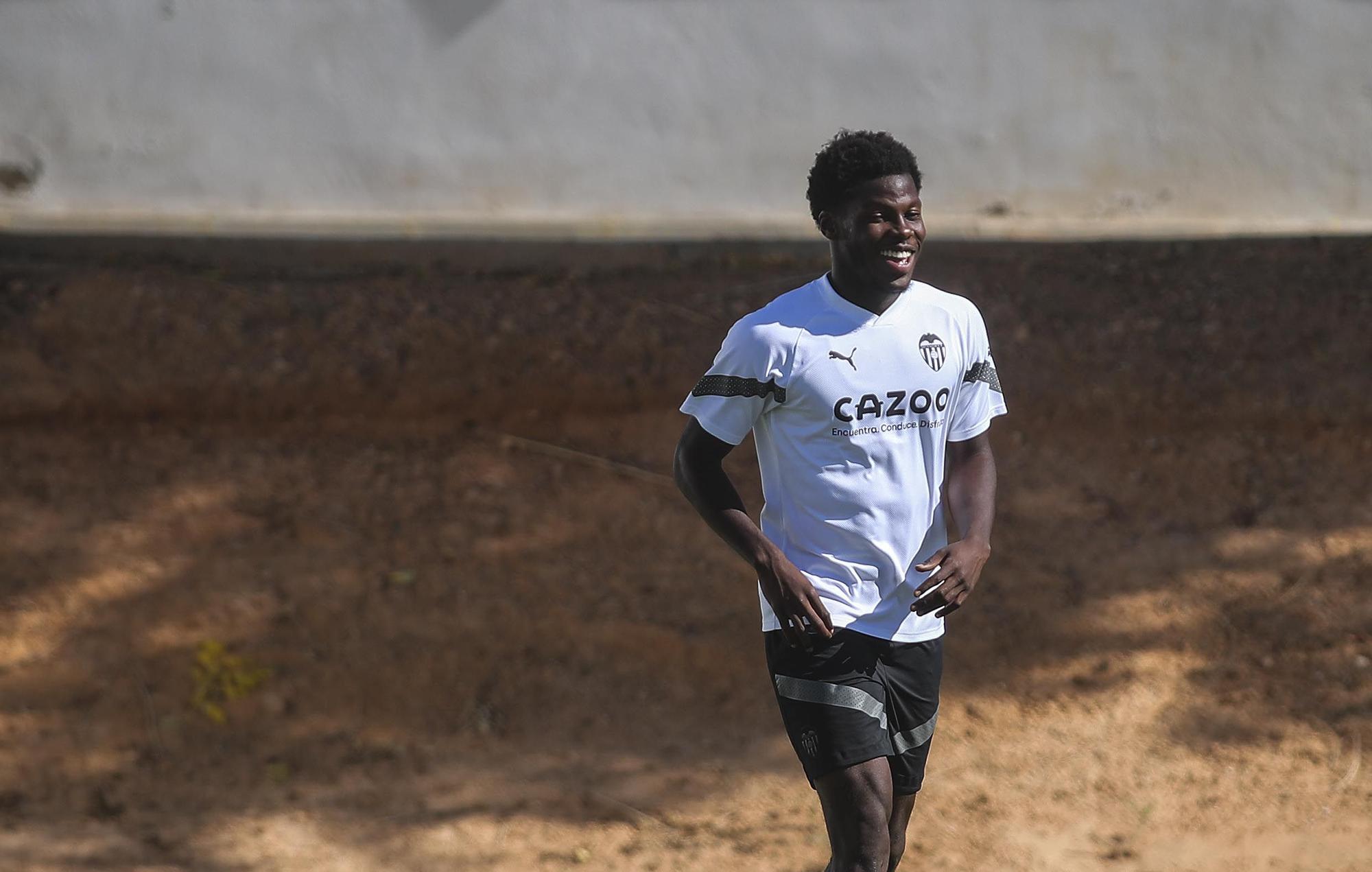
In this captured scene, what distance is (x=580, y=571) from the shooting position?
5789 millimetres

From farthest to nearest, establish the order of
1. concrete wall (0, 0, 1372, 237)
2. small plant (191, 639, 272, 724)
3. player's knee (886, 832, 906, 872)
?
concrete wall (0, 0, 1372, 237)
small plant (191, 639, 272, 724)
player's knee (886, 832, 906, 872)

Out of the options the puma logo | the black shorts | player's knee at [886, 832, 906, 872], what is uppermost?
the puma logo

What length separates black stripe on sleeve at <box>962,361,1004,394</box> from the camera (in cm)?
316

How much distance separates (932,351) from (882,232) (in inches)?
11.8

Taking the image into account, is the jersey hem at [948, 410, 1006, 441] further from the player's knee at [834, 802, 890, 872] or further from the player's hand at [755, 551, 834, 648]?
the player's knee at [834, 802, 890, 872]

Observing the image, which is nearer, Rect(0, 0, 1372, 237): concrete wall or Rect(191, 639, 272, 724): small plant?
Rect(191, 639, 272, 724): small plant

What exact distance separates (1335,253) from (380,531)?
4.77 meters

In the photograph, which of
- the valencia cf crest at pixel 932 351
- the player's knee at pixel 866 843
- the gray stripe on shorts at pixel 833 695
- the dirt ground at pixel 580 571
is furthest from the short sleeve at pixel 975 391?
the dirt ground at pixel 580 571

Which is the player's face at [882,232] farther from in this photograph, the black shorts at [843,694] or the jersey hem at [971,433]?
the black shorts at [843,694]

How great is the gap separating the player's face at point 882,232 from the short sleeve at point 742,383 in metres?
0.26

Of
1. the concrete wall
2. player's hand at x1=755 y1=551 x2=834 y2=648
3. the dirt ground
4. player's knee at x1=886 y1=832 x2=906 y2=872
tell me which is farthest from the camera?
the concrete wall

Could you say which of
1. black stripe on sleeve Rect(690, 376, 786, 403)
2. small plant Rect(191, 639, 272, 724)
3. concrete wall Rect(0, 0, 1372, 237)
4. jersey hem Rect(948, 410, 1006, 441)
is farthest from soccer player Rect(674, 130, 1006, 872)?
concrete wall Rect(0, 0, 1372, 237)

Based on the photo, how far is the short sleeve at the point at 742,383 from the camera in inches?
115

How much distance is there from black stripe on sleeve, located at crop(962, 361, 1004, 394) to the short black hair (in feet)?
1.49
